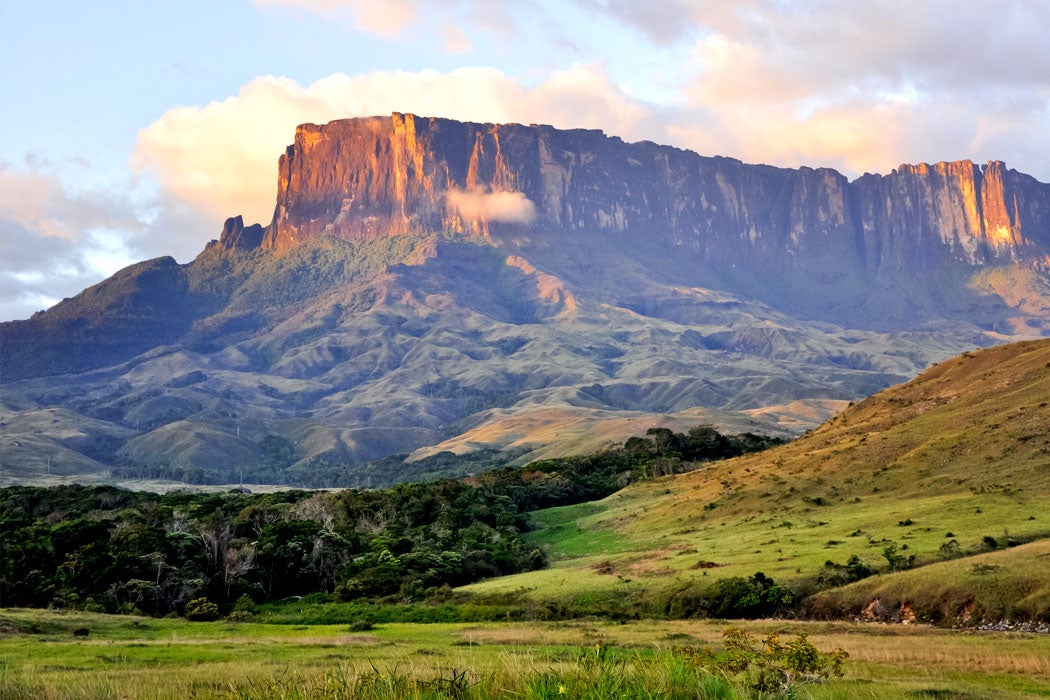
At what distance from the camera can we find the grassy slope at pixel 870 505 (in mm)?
52969

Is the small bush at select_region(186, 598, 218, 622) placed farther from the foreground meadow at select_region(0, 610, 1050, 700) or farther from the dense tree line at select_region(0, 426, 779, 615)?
the foreground meadow at select_region(0, 610, 1050, 700)

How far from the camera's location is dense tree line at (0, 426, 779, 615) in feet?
211

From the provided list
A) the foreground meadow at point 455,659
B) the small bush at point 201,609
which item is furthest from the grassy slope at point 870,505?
the small bush at point 201,609

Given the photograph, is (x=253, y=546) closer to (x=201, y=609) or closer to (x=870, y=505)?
(x=201, y=609)

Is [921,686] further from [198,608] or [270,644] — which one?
[198,608]

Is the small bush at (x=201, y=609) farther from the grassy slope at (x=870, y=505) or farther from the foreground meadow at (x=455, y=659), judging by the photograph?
the grassy slope at (x=870, y=505)

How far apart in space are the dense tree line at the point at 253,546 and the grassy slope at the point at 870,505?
639 centimetres

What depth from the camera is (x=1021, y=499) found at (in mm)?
60625

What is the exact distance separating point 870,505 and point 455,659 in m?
57.0

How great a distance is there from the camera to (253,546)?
238ft

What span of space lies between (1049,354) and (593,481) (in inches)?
2311

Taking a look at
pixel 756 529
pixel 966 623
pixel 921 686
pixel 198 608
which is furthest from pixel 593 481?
pixel 921 686

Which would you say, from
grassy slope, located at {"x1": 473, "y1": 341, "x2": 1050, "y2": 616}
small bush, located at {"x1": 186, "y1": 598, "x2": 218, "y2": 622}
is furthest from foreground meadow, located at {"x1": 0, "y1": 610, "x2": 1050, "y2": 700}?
grassy slope, located at {"x1": 473, "y1": 341, "x2": 1050, "y2": 616}

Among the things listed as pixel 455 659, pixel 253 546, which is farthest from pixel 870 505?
pixel 455 659
